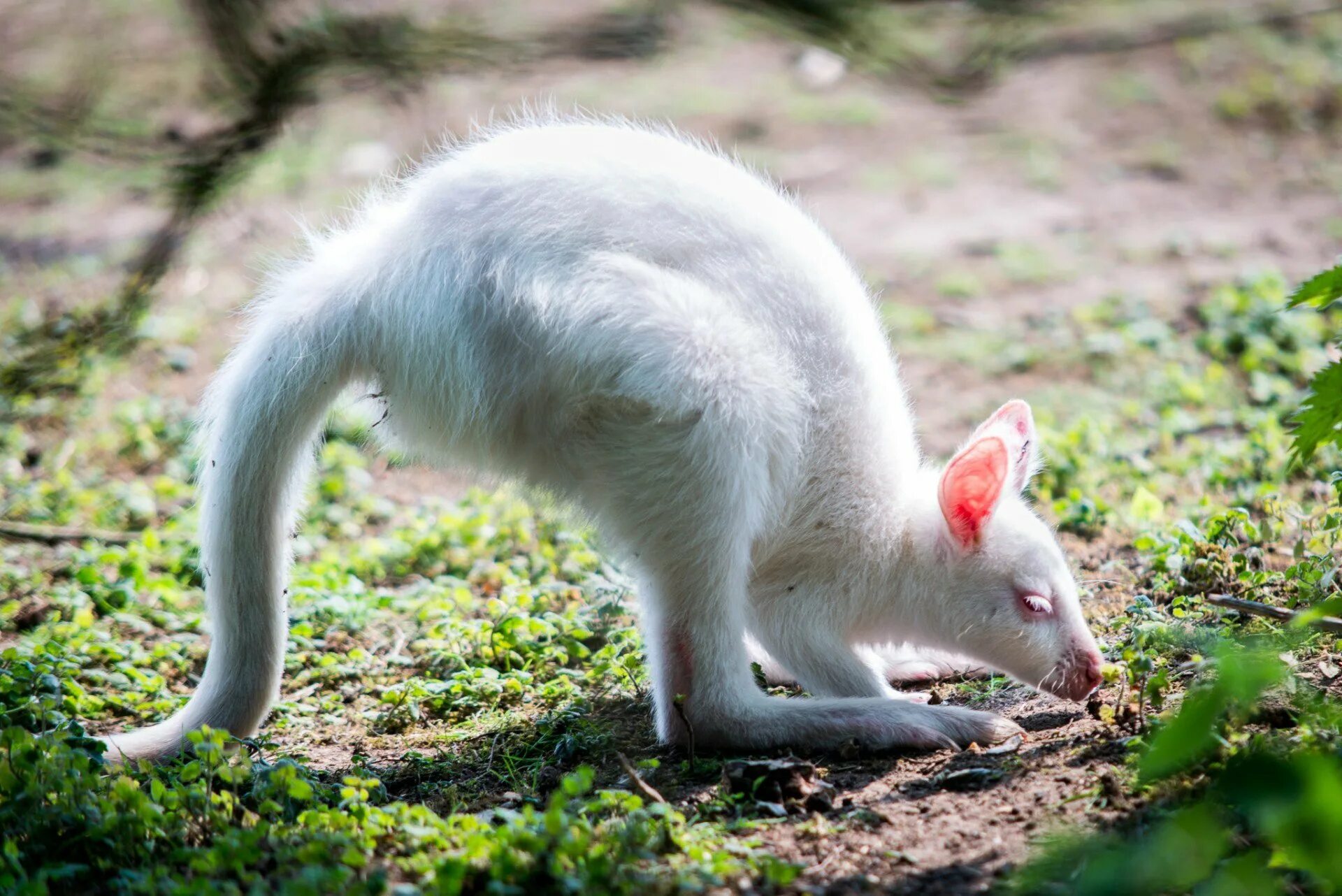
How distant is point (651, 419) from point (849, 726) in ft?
2.94

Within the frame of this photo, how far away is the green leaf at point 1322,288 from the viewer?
2600mm

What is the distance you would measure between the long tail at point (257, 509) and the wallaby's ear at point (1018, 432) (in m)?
1.81

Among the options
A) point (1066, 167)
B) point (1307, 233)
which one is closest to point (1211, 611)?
point (1307, 233)

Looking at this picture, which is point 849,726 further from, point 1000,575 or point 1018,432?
point 1018,432

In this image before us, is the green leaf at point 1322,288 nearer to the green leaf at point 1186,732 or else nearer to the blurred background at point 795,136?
the green leaf at point 1186,732

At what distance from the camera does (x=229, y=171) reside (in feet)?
11.9

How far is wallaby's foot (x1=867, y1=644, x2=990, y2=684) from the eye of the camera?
155 inches

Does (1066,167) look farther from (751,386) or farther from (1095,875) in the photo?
(1095,875)

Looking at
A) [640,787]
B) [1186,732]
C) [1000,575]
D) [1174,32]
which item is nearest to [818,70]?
[1174,32]

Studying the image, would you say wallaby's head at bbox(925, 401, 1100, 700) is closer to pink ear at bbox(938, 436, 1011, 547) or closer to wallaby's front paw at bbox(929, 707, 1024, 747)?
pink ear at bbox(938, 436, 1011, 547)

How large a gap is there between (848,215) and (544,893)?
6.24 meters

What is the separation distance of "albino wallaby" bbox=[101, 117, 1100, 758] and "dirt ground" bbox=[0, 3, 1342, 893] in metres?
0.61

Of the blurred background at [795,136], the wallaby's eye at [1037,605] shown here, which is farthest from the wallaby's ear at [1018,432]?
the blurred background at [795,136]

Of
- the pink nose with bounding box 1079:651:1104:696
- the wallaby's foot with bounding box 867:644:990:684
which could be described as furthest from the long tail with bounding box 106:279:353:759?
the pink nose with bounding box 1079:651:1104:696
